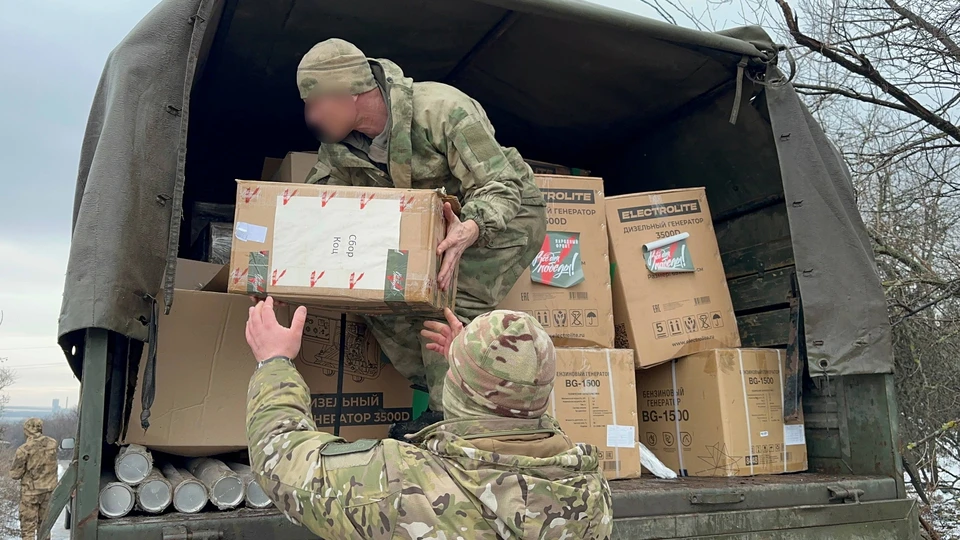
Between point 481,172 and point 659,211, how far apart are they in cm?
116

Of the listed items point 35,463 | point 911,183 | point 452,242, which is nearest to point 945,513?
point 911,183

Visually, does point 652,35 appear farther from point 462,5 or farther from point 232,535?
point 232,535

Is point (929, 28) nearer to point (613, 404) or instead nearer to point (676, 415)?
point (676, 415)

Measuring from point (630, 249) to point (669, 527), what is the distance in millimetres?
1134

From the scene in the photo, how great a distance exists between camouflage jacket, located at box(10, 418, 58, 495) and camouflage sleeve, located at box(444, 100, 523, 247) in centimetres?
671

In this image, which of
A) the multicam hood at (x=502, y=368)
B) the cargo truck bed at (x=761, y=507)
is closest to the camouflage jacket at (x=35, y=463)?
the cargo truck bed at (x=761, y=507)

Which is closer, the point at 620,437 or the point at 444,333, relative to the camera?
the point at 444,333

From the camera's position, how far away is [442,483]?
1.30 meters

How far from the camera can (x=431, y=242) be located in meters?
2.00

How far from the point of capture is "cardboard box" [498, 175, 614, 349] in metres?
2.84

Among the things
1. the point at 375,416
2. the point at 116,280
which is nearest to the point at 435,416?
the point at 375,416

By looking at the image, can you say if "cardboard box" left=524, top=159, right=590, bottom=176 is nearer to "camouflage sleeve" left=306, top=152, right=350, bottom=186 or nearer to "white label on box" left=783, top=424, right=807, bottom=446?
"camouflage sleeve" left=306, top=152, right=350, bottom=186

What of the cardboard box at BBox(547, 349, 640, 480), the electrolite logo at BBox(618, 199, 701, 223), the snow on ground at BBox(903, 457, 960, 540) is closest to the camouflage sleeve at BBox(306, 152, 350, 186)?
the cardboard box at BBox(547, 349, 640, 480)

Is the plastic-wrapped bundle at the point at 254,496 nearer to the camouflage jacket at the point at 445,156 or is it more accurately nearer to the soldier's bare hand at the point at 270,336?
the soldier's bare hand at the point at 270,336
